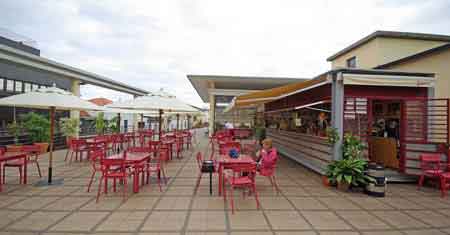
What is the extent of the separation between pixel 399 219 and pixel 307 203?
142 centimetres

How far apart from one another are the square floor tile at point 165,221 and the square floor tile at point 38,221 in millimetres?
1424

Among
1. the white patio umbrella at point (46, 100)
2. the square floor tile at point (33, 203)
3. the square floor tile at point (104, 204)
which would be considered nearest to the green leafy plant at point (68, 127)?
the white patio umbrella at point (46, 100)

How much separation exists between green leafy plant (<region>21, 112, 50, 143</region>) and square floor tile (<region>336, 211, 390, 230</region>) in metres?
12.2

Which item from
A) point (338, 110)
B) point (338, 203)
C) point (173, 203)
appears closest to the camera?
point (173, 203)

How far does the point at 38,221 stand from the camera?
3461mm

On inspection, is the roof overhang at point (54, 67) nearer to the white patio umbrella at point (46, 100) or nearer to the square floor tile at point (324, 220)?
the white patio umbrella at point (46, 100)

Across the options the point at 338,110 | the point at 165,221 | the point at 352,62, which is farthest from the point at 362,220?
the point at 352,62

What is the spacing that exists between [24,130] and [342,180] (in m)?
12.6

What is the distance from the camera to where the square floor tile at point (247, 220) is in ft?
11.1

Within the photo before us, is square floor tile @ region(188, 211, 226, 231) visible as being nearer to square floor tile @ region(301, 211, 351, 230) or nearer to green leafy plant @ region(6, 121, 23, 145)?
square floor tile @ region(301, 211, 351, 230)

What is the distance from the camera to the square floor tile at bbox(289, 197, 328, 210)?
419 cm

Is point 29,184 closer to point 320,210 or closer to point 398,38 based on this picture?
point 320,210

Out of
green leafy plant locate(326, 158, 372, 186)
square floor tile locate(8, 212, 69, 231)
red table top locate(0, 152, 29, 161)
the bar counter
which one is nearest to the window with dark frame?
the bar counter

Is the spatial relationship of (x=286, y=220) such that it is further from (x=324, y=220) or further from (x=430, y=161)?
Result: (x=430, y=161)
